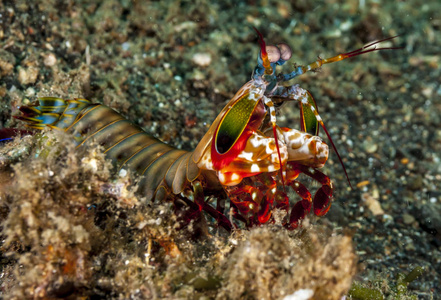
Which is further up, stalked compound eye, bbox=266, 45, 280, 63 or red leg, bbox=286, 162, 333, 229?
stalked compound eye, bbox=266, 45, 280, 63

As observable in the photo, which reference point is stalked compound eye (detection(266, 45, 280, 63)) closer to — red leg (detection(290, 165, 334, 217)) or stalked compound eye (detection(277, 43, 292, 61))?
stalked compound eye (detection(277, 43, 292, 61))

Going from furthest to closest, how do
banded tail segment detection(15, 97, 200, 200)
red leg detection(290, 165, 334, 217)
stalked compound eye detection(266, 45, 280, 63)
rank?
1. banded tail segment detection(15, 97, 200, 200)
2. red leg detection(290, 165, 334, 217)
3. stalked compound eye detection(266, 45, 280, 63)

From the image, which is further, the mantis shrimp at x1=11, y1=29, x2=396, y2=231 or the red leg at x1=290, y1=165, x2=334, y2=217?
the red leg at x1=290, y1=165, x2=334, y2=217

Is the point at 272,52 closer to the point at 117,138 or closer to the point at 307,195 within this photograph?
the point at 307,195

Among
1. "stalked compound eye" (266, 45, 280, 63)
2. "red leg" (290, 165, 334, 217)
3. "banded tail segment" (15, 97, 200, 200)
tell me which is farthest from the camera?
"banded tail segment" (15, 97, 200, 200)

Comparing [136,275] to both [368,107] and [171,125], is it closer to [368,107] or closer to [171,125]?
[171,125]

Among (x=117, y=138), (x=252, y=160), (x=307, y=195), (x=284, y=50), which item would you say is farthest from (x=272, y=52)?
Result: (x=117, y=138)

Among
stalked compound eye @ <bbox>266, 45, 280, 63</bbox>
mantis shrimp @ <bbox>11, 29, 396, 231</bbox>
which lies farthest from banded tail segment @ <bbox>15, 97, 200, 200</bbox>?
stalked compound eye @ <bbox>266, 45, 280, 63</bbox>

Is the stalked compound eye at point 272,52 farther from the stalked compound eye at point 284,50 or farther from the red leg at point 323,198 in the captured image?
the red leg at point 323,198
